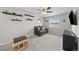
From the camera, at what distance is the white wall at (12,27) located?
3.49m

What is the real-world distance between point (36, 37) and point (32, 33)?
0.45m

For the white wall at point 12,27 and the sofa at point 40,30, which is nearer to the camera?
the white wall at point 12,27

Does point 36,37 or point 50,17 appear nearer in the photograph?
point 50,17

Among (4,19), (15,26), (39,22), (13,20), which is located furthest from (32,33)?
(4,19)

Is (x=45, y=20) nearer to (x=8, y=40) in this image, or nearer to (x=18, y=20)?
(x=18, y=20)

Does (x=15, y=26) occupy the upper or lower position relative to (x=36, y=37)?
upper

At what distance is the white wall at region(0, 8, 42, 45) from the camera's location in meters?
3.49

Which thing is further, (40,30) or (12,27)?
(40,30)

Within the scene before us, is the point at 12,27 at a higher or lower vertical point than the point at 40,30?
higher

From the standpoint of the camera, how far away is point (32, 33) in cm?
388

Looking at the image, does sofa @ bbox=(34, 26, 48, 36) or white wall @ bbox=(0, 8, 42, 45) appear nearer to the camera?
white wall @ bbox=(0, 8, 42, 45)

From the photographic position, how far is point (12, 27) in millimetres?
3691

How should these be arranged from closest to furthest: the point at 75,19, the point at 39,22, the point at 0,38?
the point at 75,19 < the point at 0,38 < the point at 39,22
